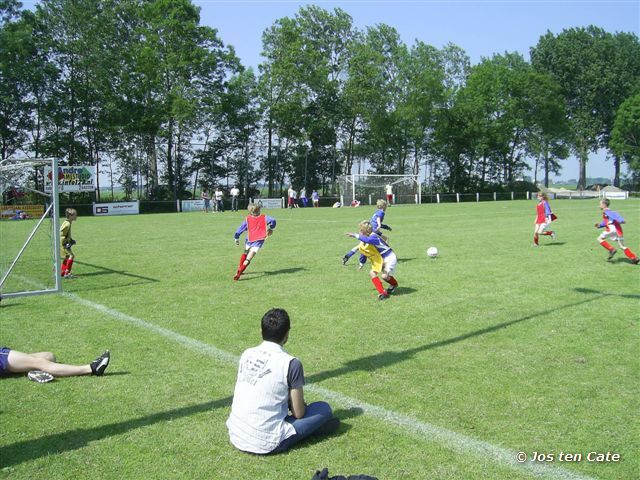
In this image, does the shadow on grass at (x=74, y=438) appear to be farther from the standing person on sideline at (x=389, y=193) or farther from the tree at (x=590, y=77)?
the tree at (x=590, y=77)

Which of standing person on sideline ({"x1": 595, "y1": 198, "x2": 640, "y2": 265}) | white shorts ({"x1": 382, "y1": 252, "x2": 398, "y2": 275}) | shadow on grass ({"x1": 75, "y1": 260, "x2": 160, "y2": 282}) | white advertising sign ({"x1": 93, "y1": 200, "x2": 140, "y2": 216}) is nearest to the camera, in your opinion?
white shorts ({"x1": 382, "y1": 252, "x2": 398, "y2": 275})

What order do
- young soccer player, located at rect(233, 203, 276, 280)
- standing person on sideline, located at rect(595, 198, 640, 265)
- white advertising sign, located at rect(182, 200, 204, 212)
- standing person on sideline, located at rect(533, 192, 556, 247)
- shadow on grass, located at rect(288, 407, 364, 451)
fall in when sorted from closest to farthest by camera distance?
1. shadow on grass, located at rect(288, 407, 364, 451)
2. young soccer player, located at rect(233, 203, 276, 280)
3. standing person on sideline, located at rect(595, 198, 640, 265)
4. standing person on sideline, located at rect(533, 192, 556, 247)
5. white advertising sign, located at rect(182, 200, 204, 212)

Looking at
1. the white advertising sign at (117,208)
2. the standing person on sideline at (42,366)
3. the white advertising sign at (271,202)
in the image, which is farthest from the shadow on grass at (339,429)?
the white advertising sign at (271,202)

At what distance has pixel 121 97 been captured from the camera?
47375 millimetres

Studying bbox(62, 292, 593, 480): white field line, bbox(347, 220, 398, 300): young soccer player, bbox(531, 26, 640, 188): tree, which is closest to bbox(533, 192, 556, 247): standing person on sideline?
bbox(347, 220, 398, 300): young soccer player

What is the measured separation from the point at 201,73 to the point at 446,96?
30.4 m

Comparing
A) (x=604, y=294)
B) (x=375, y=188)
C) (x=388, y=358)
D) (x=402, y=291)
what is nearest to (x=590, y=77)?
(x=375, y=188)

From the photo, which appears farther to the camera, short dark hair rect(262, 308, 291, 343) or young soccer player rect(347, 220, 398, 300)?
young soccer player rect(347, 220, 398, 300)

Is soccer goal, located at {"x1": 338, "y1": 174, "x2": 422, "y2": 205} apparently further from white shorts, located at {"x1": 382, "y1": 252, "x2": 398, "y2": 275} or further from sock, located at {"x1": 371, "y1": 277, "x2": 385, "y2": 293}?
sock, located at {"x1": 371, "y1": 277, "x2": 385, "y2": 293}

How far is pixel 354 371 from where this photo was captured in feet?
19.9

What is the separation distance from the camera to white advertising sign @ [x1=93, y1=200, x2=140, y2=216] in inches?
1607

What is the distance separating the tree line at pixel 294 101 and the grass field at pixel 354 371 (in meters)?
38.1

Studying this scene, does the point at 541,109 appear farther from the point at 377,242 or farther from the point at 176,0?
the point at 377,242

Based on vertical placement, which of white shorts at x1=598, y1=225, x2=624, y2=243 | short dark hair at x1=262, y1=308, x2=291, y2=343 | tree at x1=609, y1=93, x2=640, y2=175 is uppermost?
tree at x1=609, y1=93, x2=640, y2=175
